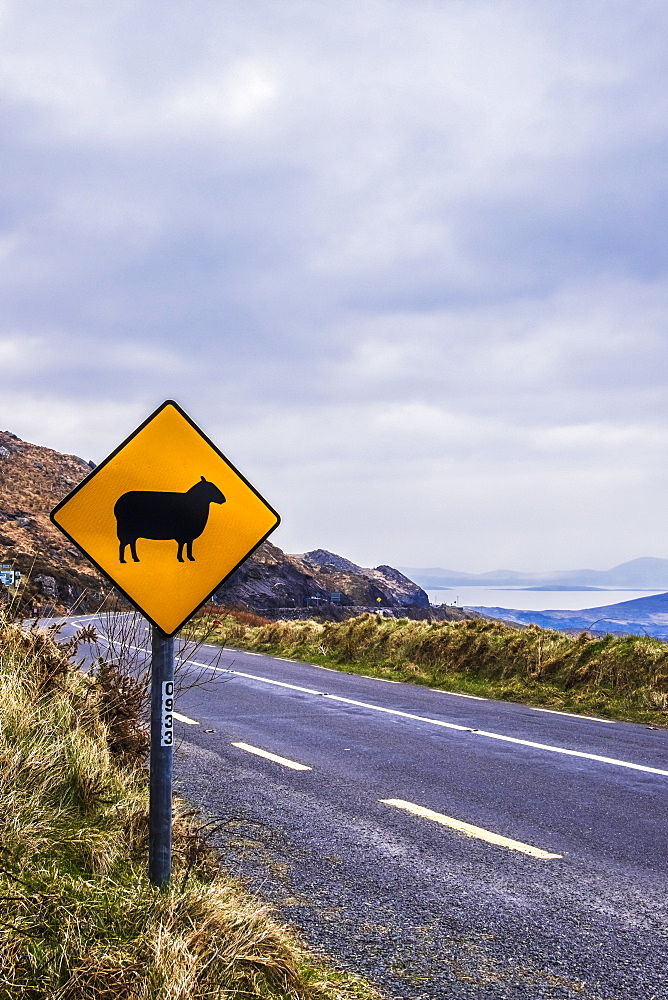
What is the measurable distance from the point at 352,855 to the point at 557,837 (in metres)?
1.41

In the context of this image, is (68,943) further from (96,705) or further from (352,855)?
(96,705)

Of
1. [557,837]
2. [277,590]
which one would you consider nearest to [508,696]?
[557,837]

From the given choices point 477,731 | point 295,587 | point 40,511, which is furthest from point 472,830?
point 295,587

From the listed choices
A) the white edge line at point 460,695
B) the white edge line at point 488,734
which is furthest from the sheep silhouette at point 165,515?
the white edge line at point 460,695

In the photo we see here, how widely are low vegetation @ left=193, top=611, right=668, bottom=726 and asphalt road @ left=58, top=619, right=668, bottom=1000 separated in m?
2.02

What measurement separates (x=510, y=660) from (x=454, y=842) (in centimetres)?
1003

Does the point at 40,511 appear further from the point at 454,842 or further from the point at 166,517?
the point at 166,517

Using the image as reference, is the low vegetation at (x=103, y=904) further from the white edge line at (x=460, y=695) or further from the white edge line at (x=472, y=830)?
the white edge line at (x=460, y=695)

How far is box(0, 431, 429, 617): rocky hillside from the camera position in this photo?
55656mm

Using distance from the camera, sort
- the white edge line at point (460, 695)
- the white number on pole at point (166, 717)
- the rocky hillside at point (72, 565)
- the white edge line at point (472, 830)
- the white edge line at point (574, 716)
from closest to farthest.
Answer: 1. the white number on pole at point (166, 717)
2. the white edge line at point (472, 830)
3. the white edge line at point (574, 716)
4. the white edge line at point (460, 695)
5. the rocky hillside at point (72, 565)

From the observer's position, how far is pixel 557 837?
561cm

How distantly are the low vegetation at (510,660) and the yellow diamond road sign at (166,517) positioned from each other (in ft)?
22.8

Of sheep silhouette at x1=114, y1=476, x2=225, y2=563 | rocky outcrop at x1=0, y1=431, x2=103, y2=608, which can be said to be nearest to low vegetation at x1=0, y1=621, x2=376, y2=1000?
sheep silhouette at x1=114, y1=476, x2=225, y2=563

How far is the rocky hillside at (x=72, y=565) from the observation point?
5566cm
